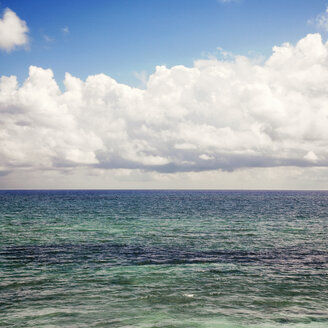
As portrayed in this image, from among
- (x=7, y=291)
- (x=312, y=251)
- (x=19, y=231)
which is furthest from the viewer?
(x=19, y=231)

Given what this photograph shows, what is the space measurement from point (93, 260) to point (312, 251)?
80.8 ft

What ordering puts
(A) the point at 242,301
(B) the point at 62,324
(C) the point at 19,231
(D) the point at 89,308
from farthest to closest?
(C) the point at 19,231, (A) the point at 242,301, (D) the point at 89,308, (B) the point at 62,324

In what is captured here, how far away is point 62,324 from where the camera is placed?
53.4 feet

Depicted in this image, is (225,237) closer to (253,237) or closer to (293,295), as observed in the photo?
(253,237)

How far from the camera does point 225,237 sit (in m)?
44.5

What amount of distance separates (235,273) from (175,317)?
33.4 ft

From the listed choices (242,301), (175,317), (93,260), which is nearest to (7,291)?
(93,260)

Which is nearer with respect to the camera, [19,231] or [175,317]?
[175,317]

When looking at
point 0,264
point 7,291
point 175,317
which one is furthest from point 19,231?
point 175,317

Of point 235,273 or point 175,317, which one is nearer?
point 175,317

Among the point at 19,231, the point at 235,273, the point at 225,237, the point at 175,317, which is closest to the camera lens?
the point at 175,317

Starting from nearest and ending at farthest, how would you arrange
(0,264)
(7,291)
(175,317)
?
1. (175,317)
2. (7,291)
3. (0,264)

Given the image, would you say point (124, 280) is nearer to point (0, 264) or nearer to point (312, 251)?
point (0, 264)

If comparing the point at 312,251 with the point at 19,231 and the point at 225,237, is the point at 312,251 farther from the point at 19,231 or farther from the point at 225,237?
the point at 19,231
